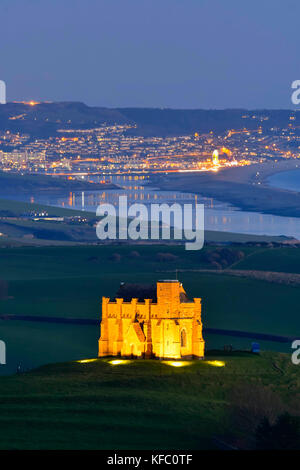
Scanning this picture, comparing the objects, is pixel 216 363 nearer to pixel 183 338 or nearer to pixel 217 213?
pixel 183 338

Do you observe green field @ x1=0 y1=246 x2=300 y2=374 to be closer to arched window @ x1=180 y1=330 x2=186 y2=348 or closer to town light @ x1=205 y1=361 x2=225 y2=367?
arched window @ x1=180 y1=330 x2=186 y2=348

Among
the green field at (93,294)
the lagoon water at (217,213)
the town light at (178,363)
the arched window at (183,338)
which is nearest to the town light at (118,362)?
the town light at (178,363)

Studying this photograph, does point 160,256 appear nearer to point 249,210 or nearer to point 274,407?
point 274,407

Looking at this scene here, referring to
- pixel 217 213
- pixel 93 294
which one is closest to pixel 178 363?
pixel 93 294

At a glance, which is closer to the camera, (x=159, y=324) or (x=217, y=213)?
(x=159, y=324)
